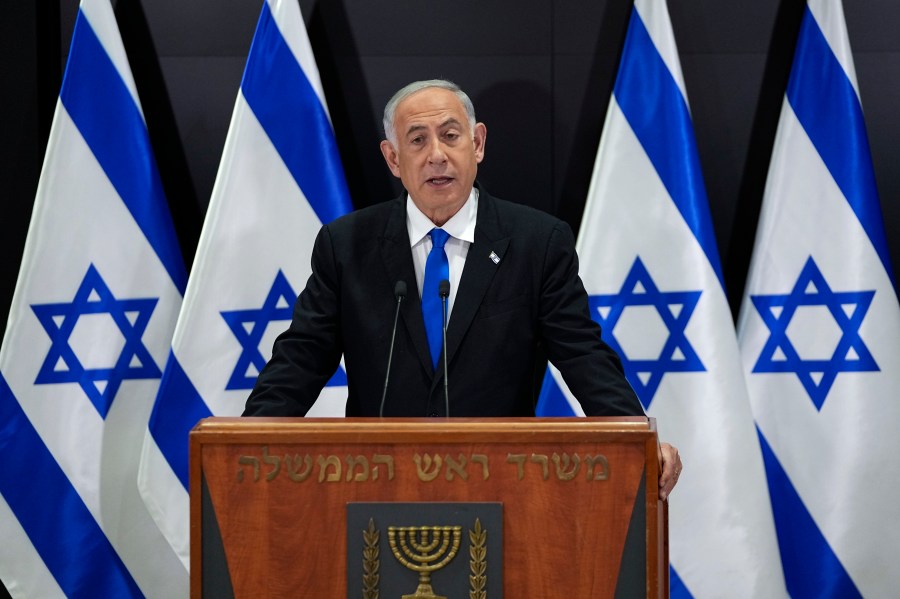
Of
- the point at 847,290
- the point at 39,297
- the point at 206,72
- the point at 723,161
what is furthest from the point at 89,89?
the point at 847,290

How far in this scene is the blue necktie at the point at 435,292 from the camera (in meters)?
2.32

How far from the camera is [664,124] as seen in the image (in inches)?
134

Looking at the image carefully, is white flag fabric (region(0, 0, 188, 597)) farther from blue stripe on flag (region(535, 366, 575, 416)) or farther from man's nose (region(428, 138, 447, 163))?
man's nose (region(428, 138, 447, 163))

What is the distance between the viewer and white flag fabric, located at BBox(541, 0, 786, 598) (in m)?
3.24

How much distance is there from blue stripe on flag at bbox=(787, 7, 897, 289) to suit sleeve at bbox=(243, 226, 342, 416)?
1.75 m

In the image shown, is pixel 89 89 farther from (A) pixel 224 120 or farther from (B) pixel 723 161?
(B) pixel 723 161

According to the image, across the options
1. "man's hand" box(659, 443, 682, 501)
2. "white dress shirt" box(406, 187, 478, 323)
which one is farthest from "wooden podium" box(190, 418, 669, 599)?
"white dress shirt" box(406, 187, 478, 323)

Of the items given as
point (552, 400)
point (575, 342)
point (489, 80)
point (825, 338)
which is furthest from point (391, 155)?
point (825, 338)

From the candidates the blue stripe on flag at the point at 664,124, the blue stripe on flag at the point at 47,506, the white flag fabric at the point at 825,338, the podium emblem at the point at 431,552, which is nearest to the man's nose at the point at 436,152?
the podium emblem at the point at 431,552

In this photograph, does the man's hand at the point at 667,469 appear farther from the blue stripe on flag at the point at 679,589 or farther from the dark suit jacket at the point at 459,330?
the blue stripe on flag at the point at 679,589

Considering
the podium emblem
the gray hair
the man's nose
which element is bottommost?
the podium emblem

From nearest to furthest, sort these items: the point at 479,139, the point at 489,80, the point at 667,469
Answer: the point at 667,469
the point at 479,139
the point at 489,80

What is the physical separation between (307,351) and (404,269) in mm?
281

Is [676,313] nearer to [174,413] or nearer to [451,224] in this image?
[451,224]
